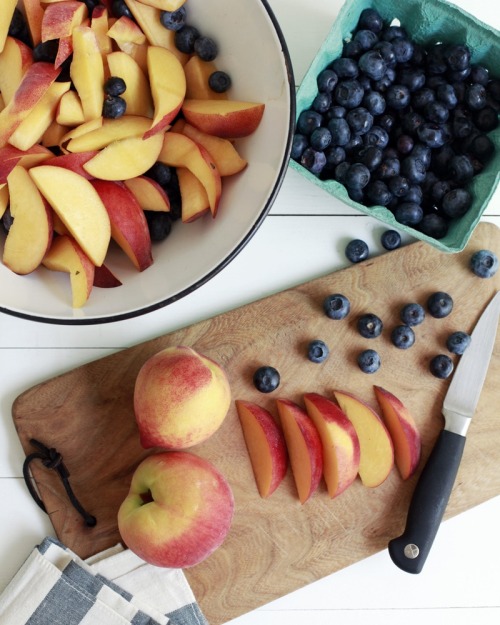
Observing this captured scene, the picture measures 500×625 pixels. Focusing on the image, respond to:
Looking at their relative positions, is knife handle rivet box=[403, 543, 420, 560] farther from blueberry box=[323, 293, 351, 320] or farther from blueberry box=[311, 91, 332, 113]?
blueberry box=[311, 91, 332, 113]

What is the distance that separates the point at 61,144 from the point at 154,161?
128 mm

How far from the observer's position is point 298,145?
106cm

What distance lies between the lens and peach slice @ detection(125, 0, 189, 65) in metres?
0.92

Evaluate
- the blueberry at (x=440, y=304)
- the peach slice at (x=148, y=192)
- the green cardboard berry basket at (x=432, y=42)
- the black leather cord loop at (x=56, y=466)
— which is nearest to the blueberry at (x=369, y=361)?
the blueberry at (x=440, y=304)

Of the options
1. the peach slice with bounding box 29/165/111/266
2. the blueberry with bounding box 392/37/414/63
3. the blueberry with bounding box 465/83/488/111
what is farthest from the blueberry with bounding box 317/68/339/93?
the peach slice with bounding box 29/165/111/266

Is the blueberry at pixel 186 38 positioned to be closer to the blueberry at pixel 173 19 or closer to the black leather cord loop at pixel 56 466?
the blueberry at pixel 173 19

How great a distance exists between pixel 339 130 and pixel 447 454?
58cm

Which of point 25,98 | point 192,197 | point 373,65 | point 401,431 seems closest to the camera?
point 25,98

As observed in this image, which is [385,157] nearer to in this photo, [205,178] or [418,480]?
[205,178]

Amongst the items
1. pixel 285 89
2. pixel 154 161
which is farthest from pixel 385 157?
pixel 154 161

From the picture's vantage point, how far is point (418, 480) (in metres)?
1.18

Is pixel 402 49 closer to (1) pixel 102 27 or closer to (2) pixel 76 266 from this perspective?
(1) pixel 102 27

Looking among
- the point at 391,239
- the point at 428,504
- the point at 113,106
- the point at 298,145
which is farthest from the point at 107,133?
the point at 428,504

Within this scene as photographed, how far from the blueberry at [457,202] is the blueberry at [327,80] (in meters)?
0.26
